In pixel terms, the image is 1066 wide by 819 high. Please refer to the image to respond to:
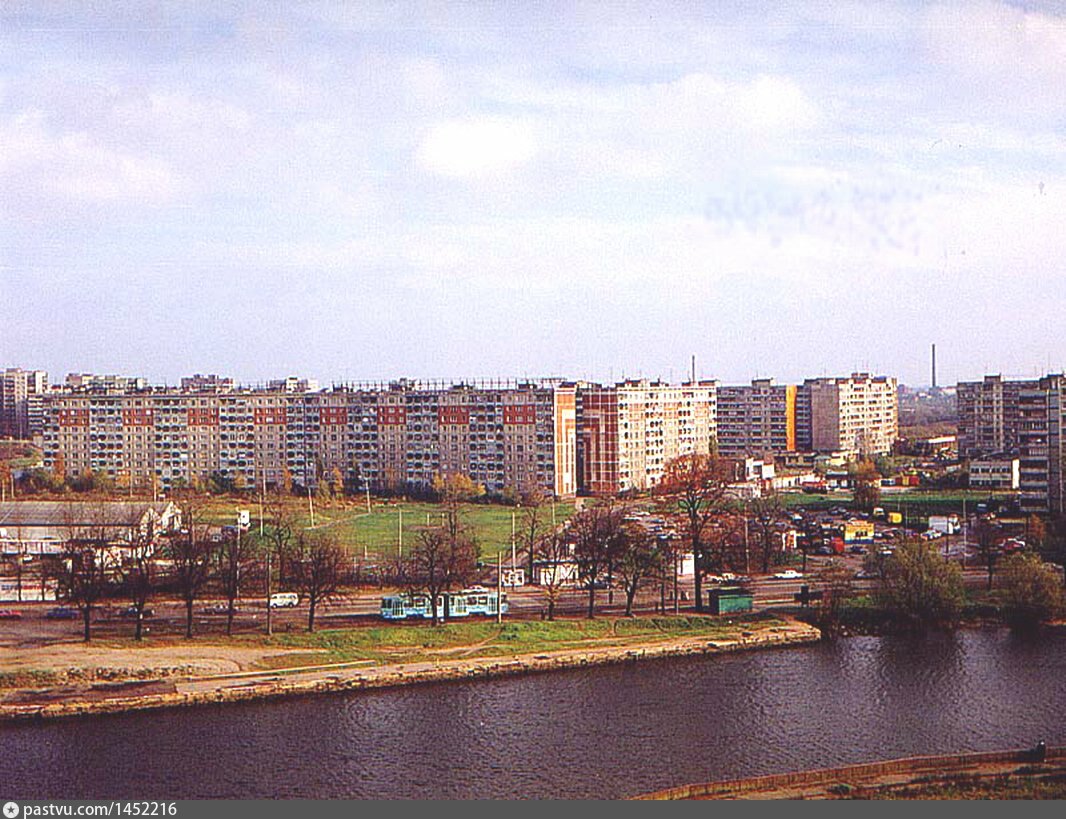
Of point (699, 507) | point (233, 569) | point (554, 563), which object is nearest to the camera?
point (233, 569)

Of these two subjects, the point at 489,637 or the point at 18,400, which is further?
the point at 18,400

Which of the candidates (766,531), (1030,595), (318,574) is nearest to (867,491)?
(766,531)

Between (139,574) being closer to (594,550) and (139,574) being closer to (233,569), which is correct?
(233,569)

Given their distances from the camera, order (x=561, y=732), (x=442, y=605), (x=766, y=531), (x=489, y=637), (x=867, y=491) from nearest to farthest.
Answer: (x=561, y=732)
(x=489, y=637)
(x=442, y=605)
(x=766, y=531)
(x=867, y=491)

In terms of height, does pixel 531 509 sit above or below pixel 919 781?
above

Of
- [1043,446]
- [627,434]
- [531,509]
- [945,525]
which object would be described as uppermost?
[627,434]

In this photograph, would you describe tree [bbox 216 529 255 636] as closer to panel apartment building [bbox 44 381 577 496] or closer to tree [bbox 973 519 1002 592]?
tree [bbox 973 519 1002 592]

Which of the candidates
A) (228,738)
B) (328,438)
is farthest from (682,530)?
(328,438)

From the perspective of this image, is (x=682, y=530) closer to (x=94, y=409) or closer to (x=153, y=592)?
(x=153, y=592)
